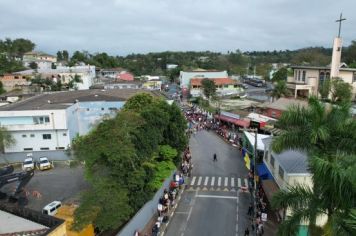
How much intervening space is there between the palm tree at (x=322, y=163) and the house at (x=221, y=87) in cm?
7321

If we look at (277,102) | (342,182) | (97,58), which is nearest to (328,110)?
(342,182)

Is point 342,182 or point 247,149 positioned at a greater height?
point 342,182

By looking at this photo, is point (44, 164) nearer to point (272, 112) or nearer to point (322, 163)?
point (322, 163)

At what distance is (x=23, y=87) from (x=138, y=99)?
1843 inches

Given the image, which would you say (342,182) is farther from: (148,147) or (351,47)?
(351,47)

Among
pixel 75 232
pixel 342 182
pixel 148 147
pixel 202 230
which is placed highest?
pixel 342 182

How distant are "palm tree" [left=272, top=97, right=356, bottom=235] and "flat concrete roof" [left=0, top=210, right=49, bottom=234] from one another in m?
10.9

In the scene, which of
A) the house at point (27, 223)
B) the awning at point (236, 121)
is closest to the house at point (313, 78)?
the awning at point (236, 121)

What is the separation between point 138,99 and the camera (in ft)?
115

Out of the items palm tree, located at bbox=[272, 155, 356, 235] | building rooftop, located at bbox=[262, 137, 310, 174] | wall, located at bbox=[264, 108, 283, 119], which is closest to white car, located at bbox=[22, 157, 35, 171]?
building rooftop, located at bbox=[262, 137, 310, 174]

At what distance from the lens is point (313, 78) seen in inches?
2319

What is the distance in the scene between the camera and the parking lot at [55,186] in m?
27.4

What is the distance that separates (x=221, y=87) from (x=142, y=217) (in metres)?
70.2

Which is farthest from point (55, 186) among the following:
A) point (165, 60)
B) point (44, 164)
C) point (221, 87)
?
point (165, 60)
